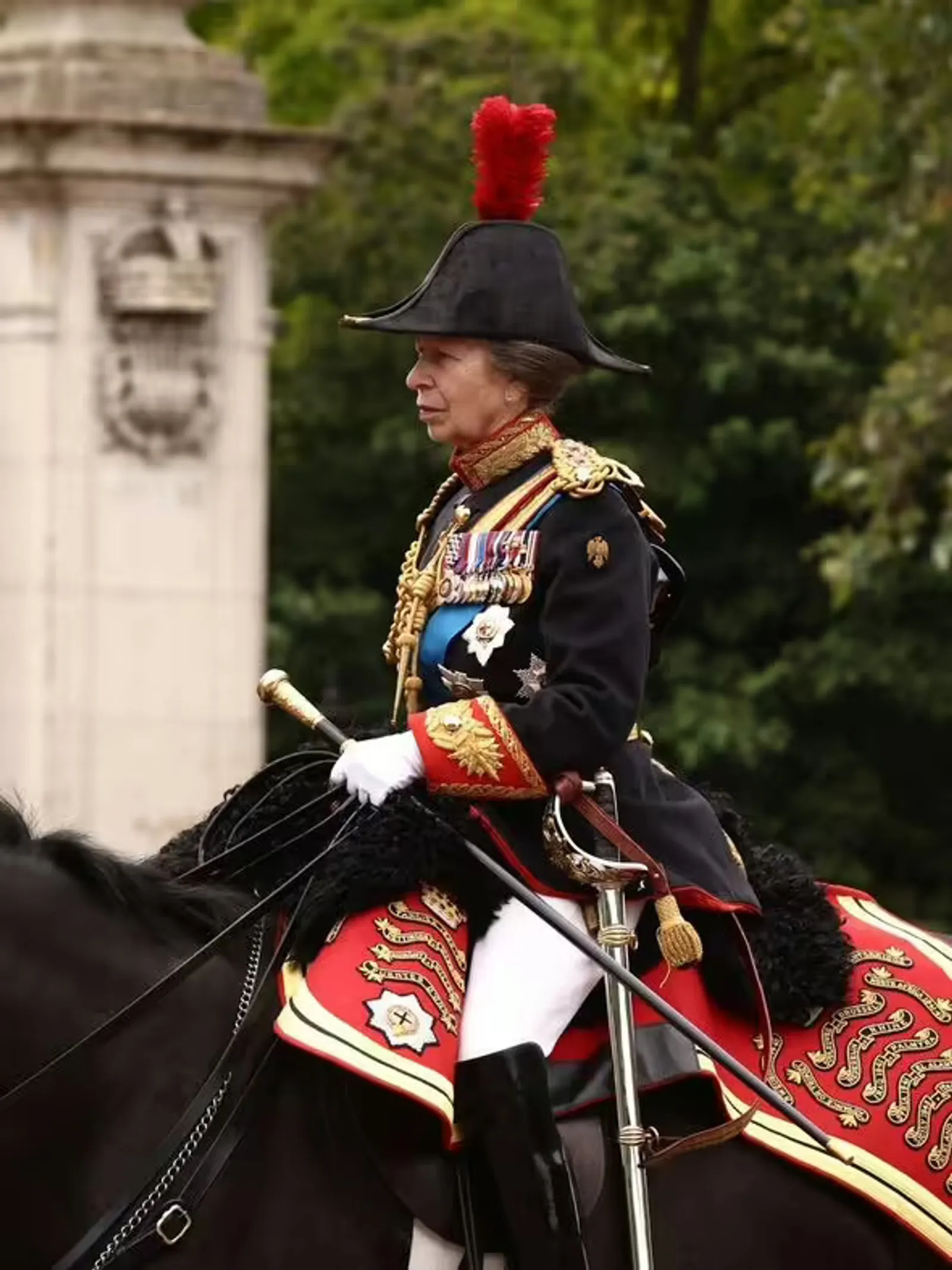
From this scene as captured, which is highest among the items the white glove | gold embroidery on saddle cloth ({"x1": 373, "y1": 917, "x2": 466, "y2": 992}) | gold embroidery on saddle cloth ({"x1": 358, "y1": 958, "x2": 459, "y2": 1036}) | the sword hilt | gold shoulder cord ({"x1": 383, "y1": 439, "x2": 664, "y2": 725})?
gold shoulder cord ({"x1": 383, "y1": 439, "x2": 664, "y2": 725})

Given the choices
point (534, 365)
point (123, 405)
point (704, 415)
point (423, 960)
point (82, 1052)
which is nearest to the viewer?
point (82, 1052)

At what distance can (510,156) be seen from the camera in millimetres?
7477

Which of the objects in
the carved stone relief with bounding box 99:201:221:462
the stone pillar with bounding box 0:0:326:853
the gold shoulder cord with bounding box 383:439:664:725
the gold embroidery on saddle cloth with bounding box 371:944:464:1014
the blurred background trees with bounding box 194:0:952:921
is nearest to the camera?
the gold embroidery on saddle cloth with bounding box 371:944:464:1014

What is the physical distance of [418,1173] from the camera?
283 inches

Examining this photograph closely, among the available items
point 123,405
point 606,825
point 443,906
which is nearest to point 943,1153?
point 606,825

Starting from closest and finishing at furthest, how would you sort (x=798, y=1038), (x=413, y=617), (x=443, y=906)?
(x=443, y=906) → (x=413, y=617) → (x=798, y=1038)

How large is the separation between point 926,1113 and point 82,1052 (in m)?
1.83

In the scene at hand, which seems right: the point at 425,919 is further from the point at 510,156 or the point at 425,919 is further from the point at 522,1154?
the point at 510,156

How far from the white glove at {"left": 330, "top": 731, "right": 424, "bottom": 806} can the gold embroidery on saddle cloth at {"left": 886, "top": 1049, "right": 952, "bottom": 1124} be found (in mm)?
1271

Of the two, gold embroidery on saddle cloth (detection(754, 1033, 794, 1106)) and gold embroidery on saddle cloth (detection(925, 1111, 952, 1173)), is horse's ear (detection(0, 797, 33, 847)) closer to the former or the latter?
gold embroidery on saddle cloth (detection(754, 1033, 794, 1106))

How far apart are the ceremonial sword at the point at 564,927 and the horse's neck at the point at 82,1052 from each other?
0.50 m

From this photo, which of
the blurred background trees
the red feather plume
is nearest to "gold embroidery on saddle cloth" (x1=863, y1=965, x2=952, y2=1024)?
the red feather plume

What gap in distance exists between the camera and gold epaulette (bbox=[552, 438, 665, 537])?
7457mm

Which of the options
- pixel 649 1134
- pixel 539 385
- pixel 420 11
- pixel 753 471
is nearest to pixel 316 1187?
pixel 649 1134
